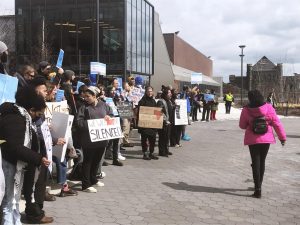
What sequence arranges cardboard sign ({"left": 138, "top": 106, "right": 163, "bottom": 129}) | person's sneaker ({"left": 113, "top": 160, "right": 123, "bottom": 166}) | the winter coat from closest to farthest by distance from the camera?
1. the winter coat
2. person's sneaker ({"left": 113, "top": 160, "right": 123, "bottom": 166})
3. cardboard sign ({"left": 138, "top": 106, "right": 163, "bottom": 129})

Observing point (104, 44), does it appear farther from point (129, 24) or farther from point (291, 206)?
point (291, 206)

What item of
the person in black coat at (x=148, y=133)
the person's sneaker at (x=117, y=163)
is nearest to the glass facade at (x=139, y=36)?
the person in black coat at (x=148, y=133)

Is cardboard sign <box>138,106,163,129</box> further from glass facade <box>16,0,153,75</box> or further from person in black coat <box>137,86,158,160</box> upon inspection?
glass facade <box>16,0,153,75</box>

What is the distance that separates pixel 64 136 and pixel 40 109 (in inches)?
44.2

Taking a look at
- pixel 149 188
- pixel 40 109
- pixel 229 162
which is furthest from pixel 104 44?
pixel 40 109

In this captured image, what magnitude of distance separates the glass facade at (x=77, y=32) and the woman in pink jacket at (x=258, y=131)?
88.4 ft

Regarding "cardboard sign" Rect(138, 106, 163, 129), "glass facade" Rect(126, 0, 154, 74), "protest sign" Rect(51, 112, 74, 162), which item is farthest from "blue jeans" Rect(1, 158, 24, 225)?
"glass facade" Rect(126, 0, 154, 74)

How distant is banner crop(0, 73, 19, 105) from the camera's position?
202 inches

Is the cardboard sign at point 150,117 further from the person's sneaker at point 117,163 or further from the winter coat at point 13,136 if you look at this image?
the winter coat at point 13,136

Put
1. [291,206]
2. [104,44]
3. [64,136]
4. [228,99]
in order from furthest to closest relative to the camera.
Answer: [104,44] < [228,99] < [291,206] < [64,136]

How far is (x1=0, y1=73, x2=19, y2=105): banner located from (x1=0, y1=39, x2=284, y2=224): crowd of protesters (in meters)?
0.21

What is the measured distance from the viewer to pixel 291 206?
21.9 feet

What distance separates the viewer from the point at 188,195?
23.5 feet

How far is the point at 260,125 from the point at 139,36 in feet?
104
